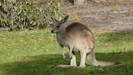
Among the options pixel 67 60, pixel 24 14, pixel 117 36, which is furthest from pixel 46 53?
pixel 24 14

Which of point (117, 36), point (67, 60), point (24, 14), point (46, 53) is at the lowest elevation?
point (117, 36)

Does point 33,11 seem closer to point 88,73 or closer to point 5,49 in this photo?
point 5,49

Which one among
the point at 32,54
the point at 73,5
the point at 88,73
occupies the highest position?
the point at 88,73

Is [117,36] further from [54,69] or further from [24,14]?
[54,69]

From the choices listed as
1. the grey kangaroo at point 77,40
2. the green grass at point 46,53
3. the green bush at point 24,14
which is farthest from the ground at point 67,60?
the green bush at point 24,14

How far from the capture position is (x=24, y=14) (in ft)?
67.6

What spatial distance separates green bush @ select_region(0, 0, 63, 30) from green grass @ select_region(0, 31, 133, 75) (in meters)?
0.96

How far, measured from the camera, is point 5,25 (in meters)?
21.7

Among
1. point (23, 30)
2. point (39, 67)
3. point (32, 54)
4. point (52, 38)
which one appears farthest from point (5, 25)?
point (39, 67)

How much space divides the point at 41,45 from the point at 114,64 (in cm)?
671

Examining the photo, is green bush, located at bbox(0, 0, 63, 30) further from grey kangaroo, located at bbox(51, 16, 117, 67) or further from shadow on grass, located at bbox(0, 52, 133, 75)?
grey kangaroo, located at bbox(51, 16, 117, 67)

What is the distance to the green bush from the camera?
20656 mm

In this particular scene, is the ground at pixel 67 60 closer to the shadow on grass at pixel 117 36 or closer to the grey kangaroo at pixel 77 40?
the shadow on grass at pixel 117 36

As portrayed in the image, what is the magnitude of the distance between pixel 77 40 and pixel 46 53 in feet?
15.0
